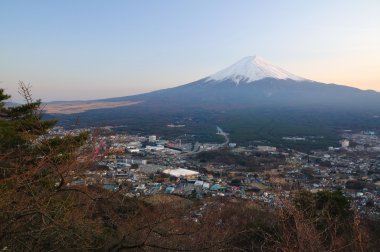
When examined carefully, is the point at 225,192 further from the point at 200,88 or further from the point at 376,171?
the point at 200,88

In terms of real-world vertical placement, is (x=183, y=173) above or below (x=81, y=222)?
below

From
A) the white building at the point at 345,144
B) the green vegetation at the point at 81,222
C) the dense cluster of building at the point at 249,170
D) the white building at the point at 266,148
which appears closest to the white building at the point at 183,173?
the dense cluster of building at the point at 249,170

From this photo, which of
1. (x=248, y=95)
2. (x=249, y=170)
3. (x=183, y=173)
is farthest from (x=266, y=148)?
(x=248, y=95)

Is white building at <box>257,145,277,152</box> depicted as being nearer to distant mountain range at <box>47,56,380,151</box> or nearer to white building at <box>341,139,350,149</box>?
white building at <box>341,139,350,149</box>

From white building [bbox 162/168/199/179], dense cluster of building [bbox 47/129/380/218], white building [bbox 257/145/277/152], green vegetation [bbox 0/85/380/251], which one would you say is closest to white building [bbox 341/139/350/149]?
dense cluster of building [bbox 47/129/380/218]

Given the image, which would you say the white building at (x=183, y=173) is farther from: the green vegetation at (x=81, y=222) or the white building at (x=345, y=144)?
the white building at (x=345, y=144)

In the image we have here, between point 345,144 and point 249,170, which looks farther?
point 345,144

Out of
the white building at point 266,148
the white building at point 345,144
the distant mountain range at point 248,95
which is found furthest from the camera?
the distant mountain range at point 248,95

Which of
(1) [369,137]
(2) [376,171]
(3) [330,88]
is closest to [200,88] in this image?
(3) [330,88]

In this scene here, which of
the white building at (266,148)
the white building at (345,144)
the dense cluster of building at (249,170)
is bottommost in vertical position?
the white building at (345,144)

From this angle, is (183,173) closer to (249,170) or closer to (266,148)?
(249,170)

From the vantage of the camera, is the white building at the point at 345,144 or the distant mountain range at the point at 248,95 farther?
the distant mountain range at the point at 248,95
